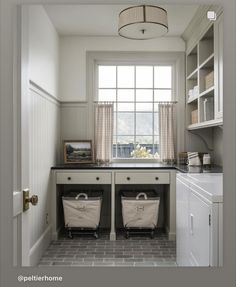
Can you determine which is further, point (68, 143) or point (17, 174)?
point (68, 143)

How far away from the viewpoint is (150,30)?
1.73 metres

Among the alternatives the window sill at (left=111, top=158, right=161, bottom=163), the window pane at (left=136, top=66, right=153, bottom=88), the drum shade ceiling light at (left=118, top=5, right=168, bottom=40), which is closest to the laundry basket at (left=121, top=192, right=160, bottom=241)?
the window sill at (left=111, top=158, right=161, bottom=163)

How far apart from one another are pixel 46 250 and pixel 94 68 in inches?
53.3

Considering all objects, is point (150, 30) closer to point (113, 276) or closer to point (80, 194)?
point (80, 194)

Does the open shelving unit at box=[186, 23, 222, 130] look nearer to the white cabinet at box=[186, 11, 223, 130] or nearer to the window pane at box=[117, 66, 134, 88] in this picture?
the white cabinet at box=[186, 11, 223, 130]

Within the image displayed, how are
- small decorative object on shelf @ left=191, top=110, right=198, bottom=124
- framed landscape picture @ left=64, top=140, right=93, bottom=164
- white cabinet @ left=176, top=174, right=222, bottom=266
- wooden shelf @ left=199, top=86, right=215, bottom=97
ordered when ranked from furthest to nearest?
framed landscape picture @ left=64, top=140, right=93, bottom=164 → small decorative object on shelf @ left=191, top=110, right=198, bottom=124 → wooden shelf @ left=199, top=86, right=215, bottom=97 → white cabinet @ left=176, top=174, right=222, bottom=266

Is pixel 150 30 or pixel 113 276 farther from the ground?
pixel 150 30

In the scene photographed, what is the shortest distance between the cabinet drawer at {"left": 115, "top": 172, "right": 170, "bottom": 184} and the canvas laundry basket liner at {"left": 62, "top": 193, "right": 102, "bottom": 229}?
0.65ft

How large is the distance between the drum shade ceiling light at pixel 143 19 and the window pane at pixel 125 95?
67 centimetres

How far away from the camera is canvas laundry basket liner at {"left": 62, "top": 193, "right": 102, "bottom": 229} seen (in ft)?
6.40

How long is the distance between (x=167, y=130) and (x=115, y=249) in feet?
3.15

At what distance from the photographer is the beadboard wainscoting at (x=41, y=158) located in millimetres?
1510

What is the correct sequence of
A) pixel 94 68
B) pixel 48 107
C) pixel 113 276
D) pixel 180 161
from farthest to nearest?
1. pixel 94 68
2. pixel 180 161
3. pixel 48 107
4. pixel 113 276
